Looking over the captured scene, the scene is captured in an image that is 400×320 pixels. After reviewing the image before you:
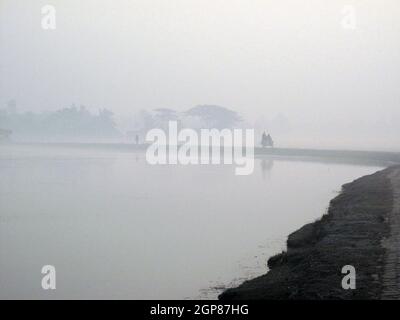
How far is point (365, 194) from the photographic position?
28266mm

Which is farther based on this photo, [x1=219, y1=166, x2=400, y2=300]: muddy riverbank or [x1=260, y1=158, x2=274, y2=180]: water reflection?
[x1=260, y1=158, x2=274, y2=180]: water reflection

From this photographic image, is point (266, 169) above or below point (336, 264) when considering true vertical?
below

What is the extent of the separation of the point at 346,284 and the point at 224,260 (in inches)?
265

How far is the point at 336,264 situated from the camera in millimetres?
12711

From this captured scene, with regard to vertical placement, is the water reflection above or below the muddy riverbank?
below

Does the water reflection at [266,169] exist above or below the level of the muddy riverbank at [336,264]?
below

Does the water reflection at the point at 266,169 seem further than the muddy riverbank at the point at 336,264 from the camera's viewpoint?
Yes

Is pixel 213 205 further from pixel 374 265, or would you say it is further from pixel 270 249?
pixel 374 265

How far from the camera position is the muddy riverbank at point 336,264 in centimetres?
1062

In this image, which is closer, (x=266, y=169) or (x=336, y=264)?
(x=336, y=264)

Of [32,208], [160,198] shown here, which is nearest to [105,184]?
[160,198]

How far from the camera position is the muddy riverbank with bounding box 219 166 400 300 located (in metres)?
10.6
